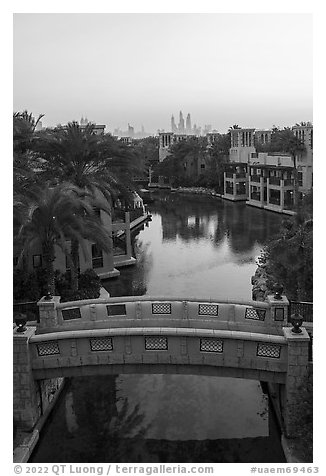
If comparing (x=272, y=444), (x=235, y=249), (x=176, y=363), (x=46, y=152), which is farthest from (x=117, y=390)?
(x=235, y=249)

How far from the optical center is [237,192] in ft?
216

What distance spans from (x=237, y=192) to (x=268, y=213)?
12320 mm

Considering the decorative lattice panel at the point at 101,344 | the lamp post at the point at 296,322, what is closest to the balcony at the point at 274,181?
the lamp post at the point at 296,322

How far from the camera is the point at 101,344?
13.3 m

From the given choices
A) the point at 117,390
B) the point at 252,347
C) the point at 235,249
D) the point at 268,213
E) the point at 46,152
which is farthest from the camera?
the point at 268,213

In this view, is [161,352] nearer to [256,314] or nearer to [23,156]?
[256,314]

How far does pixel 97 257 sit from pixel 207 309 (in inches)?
566

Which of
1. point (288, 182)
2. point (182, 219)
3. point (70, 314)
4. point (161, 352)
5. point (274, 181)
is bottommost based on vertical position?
point (161, 352)

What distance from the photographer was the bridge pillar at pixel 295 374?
1229 centimetres

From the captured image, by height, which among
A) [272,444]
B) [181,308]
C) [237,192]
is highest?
[237,192]

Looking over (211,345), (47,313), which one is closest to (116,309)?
(47,313)

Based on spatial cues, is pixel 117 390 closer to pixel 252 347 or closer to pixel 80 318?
pixel 80 318

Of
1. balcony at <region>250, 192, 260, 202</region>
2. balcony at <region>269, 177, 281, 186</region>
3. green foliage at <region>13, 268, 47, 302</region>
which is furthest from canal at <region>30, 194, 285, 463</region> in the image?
balcony at <region>250, 192, 260, 202</region>

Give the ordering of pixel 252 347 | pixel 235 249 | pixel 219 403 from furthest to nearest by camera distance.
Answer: pixel 235 249
pixel 219 403
pixel 252 347
